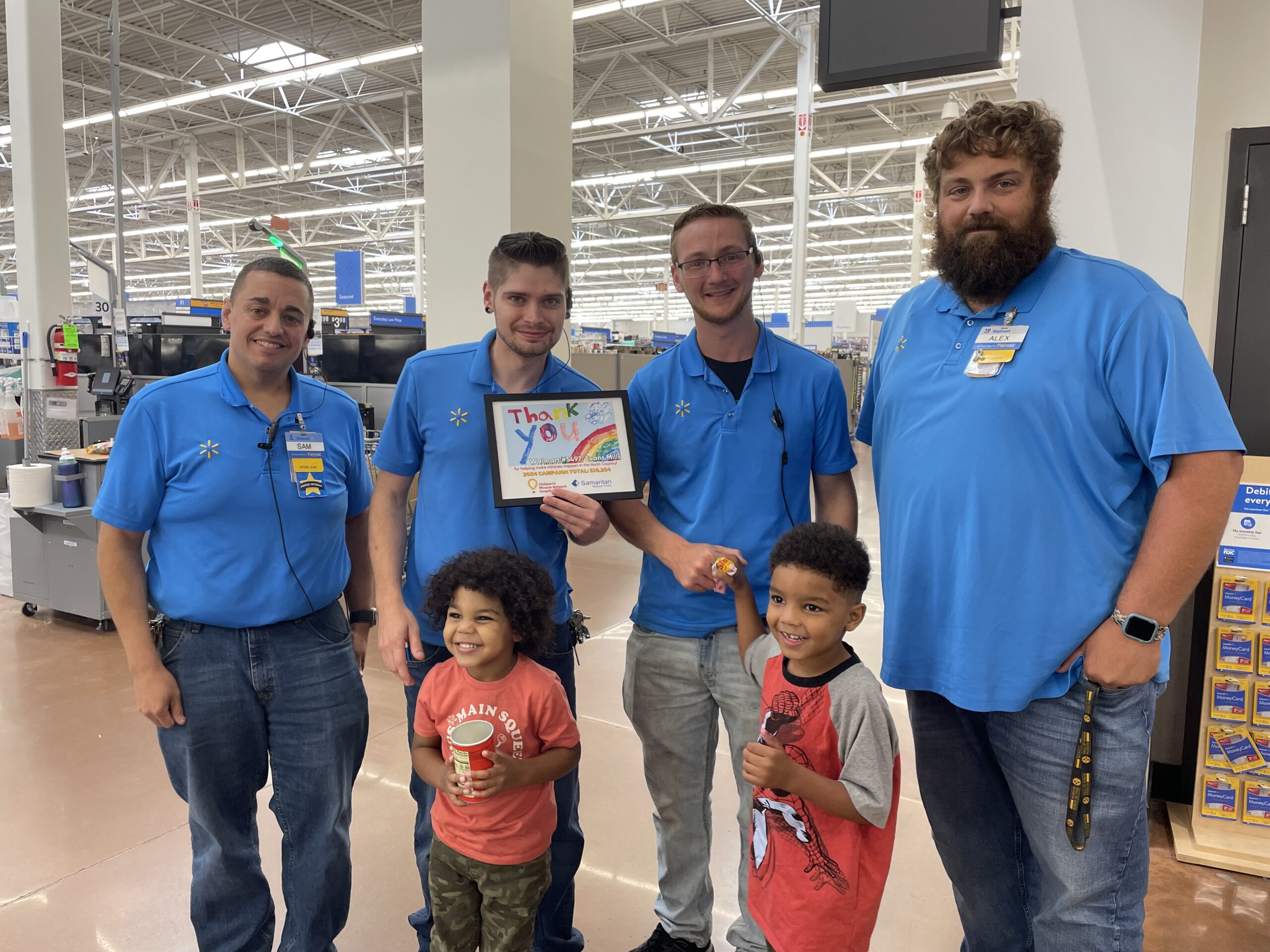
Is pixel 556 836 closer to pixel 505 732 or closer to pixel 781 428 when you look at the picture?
pixel 505 732

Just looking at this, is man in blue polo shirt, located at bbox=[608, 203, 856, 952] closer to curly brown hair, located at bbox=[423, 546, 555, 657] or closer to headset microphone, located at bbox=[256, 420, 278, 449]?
curly brown hair, located at bbox=[423, 546, 555, 657]

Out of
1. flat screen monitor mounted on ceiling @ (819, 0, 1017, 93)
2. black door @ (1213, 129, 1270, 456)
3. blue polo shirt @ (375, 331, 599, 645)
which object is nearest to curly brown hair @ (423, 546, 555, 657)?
blue polo shirt @ (375, 331, 599, 645)

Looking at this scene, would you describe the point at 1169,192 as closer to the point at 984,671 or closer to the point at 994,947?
the point at 984,671

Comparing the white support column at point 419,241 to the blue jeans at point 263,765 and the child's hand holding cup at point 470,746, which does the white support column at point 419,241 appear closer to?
the blue jeans at point 263,765

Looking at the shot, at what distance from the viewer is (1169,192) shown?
2.45m

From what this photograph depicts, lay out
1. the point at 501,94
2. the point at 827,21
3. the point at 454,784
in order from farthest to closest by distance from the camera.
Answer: the point at 501,94
the point at 827,21
the point at 454,784

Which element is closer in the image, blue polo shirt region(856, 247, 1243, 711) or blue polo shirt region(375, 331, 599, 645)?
blue polo shirt region(856, 247, 1243, 711)

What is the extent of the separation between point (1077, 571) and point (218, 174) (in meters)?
21.1

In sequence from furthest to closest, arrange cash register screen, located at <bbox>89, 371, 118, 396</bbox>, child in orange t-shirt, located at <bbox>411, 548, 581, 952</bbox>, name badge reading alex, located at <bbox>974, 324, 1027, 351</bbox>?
1. cash register screen, located at <bbox>89, 371, 118, 396</bbox>
2. child in orange t-shirt, located at <bbox>411, 548, 581, 952</bbox>
3. name badge reading alex, located at <bbox>974, 324, 1027, 351</bbox>

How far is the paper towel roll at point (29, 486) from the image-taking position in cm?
505

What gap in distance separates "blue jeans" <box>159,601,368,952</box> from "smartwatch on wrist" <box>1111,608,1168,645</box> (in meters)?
1.59

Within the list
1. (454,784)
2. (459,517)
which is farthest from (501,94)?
(454,784)

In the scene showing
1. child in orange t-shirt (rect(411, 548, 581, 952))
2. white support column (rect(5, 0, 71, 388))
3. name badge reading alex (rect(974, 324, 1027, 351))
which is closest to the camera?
name badge reading alex (rect(974, 324, 1027, 351))

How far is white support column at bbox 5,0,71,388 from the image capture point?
612cm
